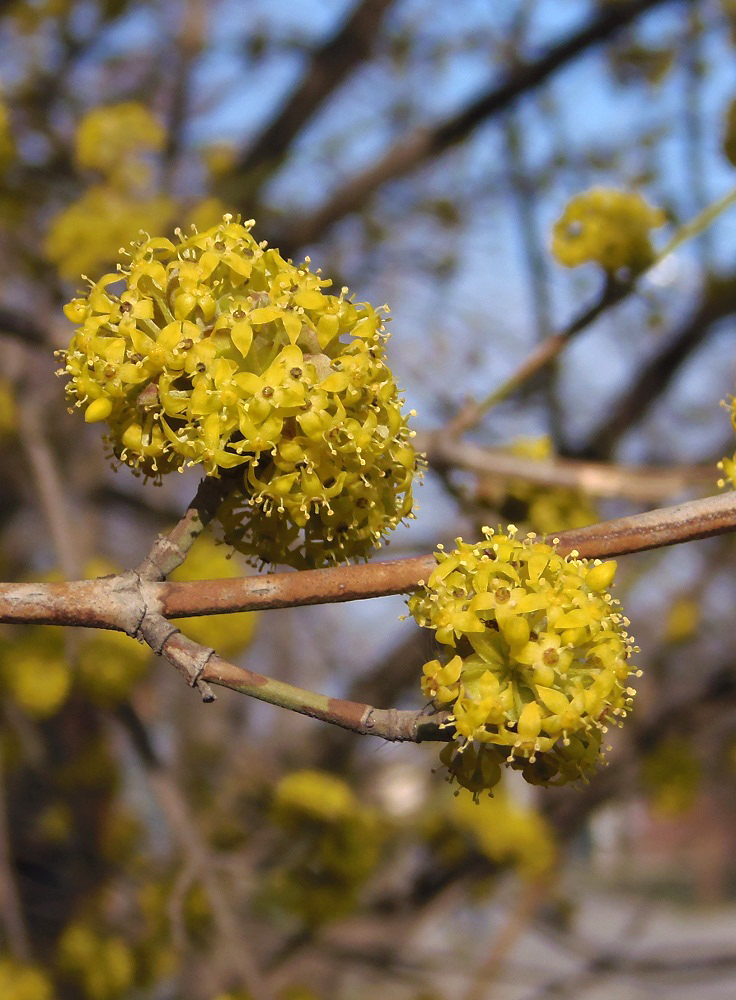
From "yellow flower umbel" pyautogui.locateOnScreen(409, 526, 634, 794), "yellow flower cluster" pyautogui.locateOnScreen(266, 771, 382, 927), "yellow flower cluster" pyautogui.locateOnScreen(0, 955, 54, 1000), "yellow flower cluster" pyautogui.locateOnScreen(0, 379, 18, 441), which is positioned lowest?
"yellow flower umbel" pyautogui.locateOnScreen(409, 526, 634, 794)

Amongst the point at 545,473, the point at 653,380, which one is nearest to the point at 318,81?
the point at 653,380

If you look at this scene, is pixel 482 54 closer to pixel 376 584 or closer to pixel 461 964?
pixel 461 964

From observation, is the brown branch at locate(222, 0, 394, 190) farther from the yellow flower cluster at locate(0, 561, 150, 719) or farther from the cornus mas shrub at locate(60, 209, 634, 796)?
the cornus mas shrub at locate(60, 209, 634, 796)

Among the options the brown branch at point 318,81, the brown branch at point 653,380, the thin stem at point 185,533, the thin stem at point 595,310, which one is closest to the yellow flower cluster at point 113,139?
the brown branch at point 318,81

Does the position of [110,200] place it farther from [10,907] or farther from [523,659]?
[523,659]

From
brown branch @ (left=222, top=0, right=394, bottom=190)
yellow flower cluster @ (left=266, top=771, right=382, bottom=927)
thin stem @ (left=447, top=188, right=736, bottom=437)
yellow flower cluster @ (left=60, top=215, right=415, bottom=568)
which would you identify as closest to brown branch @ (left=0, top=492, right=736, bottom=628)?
yellow flower cluster @ (left=60, top=215, right=415, bottom=568)

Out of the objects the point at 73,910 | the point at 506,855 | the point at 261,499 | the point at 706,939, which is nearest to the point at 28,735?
the point at 73,910
